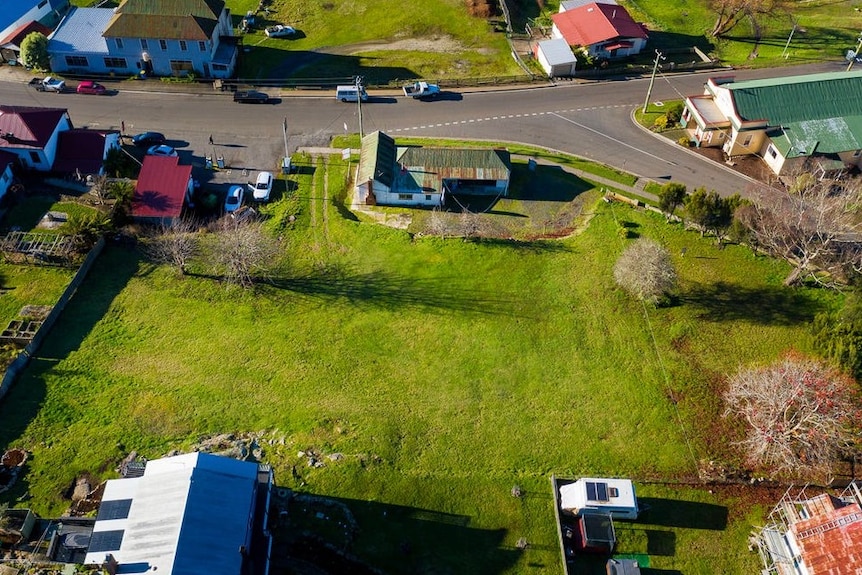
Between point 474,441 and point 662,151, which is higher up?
point 662,151

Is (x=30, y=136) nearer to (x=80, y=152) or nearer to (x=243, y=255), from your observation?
(x=80, y=152)

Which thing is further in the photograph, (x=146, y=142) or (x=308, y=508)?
(x=146, y=142)

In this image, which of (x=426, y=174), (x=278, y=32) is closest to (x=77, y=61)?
(x=278, y=32)

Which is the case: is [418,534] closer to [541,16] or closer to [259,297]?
[259,297]

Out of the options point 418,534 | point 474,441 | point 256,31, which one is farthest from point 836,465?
point 256,31

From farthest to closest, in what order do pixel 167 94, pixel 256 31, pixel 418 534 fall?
1. pixel 256 31
2. pixel 167 94
3. pixel 418 534

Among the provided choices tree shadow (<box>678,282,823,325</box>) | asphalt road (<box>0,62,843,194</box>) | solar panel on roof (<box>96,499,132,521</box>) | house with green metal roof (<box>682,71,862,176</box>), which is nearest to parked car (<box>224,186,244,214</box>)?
asphalt road (<box>0,62,843,194</box>)
